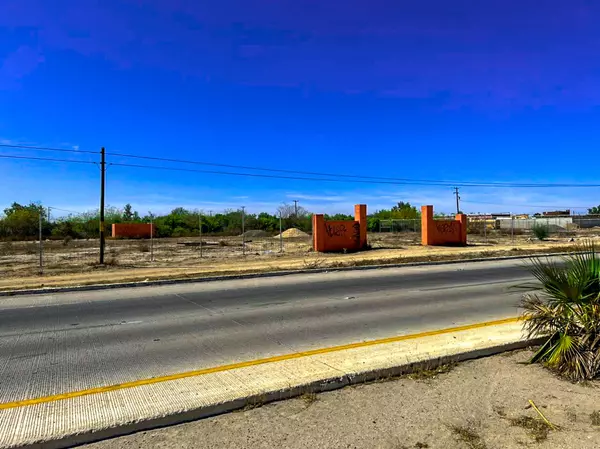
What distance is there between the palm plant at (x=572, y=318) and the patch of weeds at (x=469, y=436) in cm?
174

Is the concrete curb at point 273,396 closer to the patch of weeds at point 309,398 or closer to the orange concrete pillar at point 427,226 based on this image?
the patch of weeds at point 309,398

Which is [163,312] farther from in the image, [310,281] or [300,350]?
[310,281]

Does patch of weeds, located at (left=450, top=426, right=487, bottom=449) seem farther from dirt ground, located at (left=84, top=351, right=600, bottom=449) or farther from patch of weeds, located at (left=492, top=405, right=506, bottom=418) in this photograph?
patch of weeds, located at (left=492, top=405, right=506, bottom=418)

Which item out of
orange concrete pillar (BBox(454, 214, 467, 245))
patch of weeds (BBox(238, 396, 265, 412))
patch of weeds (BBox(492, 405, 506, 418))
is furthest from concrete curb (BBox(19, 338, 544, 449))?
orange concrete pillar (BBox(454, 214, 467, 245))

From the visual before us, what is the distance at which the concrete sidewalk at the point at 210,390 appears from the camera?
144 inches

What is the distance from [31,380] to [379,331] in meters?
4.75

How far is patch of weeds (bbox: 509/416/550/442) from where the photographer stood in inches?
136

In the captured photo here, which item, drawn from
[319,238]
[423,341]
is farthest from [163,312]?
[319,238]

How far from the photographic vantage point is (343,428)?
3.64 meters

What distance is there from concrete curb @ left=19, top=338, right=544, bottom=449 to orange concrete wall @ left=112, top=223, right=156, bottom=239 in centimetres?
5484

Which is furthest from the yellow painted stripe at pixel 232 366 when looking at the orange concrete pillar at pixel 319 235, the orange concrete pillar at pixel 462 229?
the orange concrete pillar at pixel 462 229

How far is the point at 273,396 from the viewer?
4250mm

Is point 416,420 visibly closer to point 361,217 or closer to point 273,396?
point 273,396

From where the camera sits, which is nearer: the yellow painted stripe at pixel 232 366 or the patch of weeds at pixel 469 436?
the patch of weeds at pixel 469 436
